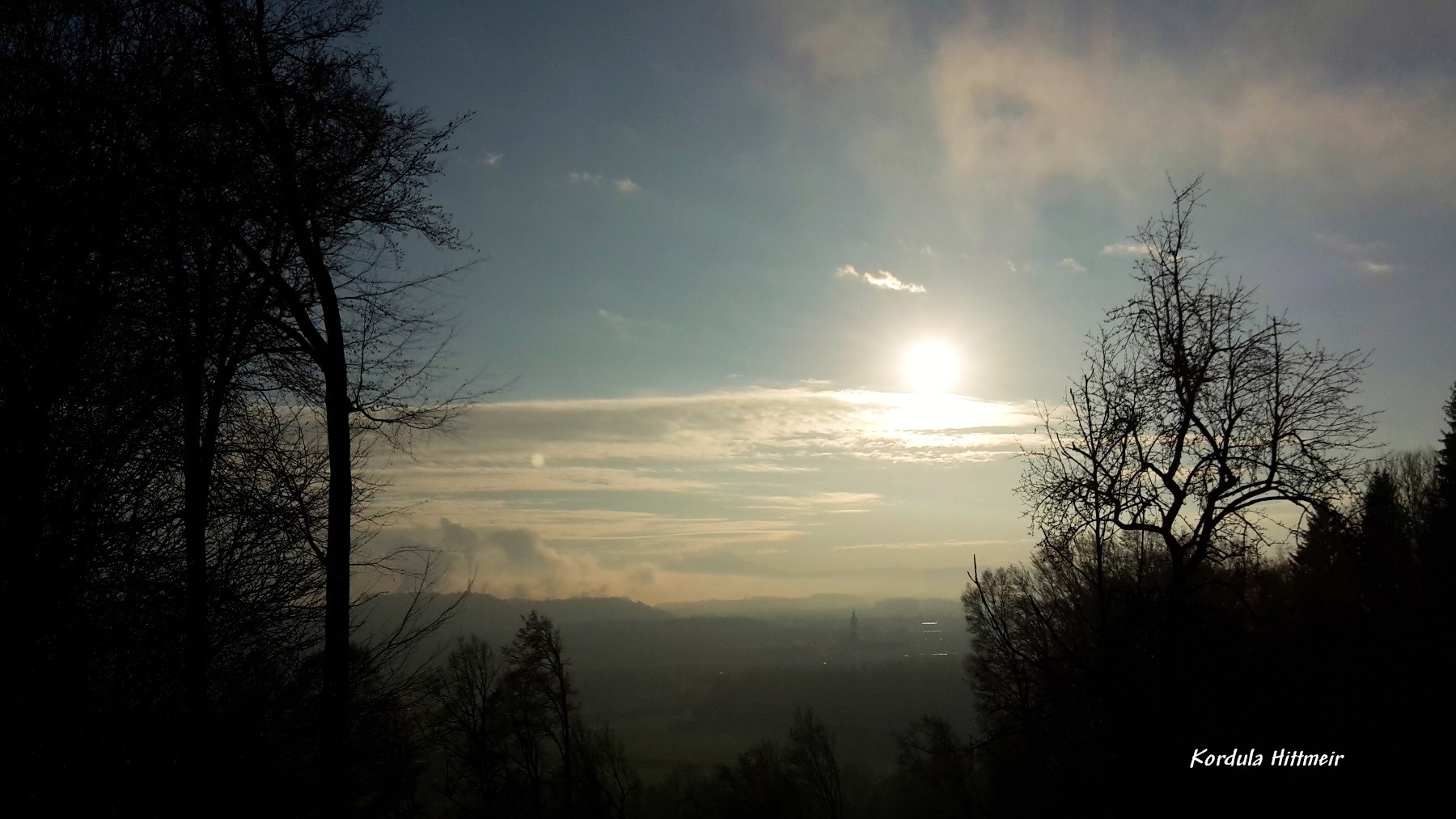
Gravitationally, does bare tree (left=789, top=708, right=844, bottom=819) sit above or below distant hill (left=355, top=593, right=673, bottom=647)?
below

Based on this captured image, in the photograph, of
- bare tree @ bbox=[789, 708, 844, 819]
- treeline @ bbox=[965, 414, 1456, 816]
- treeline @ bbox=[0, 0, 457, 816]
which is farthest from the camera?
bare tree @ bbox=[789, 708, 844, 819]

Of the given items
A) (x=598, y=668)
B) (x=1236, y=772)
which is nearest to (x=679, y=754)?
(x=598, y=668)

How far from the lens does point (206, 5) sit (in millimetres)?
5488

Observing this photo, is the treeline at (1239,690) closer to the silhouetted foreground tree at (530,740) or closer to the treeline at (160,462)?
the treeline at (160,462)

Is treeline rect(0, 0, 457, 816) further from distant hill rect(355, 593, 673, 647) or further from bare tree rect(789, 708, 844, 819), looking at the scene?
bare tree rect(789, 708, 844, 819)

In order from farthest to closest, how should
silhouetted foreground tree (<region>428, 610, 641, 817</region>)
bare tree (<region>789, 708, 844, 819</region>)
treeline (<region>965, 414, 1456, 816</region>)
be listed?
bare tree (<region>789, 708, 844, 819</region>), silhouetted foreground tree (<region>428, 610, 641, 817</region>), treeline (<region>965, 414, 1456, 816</region>)

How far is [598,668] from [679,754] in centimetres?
1632

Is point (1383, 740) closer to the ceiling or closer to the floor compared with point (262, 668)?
closer to the floor

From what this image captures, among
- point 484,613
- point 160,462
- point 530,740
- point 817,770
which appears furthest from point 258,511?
point 817,770

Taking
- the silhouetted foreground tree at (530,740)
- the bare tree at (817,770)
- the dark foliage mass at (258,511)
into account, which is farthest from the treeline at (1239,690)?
the bare tree at (817,770)

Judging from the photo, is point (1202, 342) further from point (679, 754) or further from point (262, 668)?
point (679, 754)

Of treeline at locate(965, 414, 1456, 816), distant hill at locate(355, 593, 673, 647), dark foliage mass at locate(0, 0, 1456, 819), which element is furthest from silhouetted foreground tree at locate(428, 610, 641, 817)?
treeline at locate(965, 414, 1456, 816)

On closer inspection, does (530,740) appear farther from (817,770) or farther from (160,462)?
(160,462)

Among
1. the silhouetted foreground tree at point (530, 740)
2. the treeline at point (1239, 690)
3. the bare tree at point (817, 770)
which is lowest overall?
the bare tree at point (817, 770)
